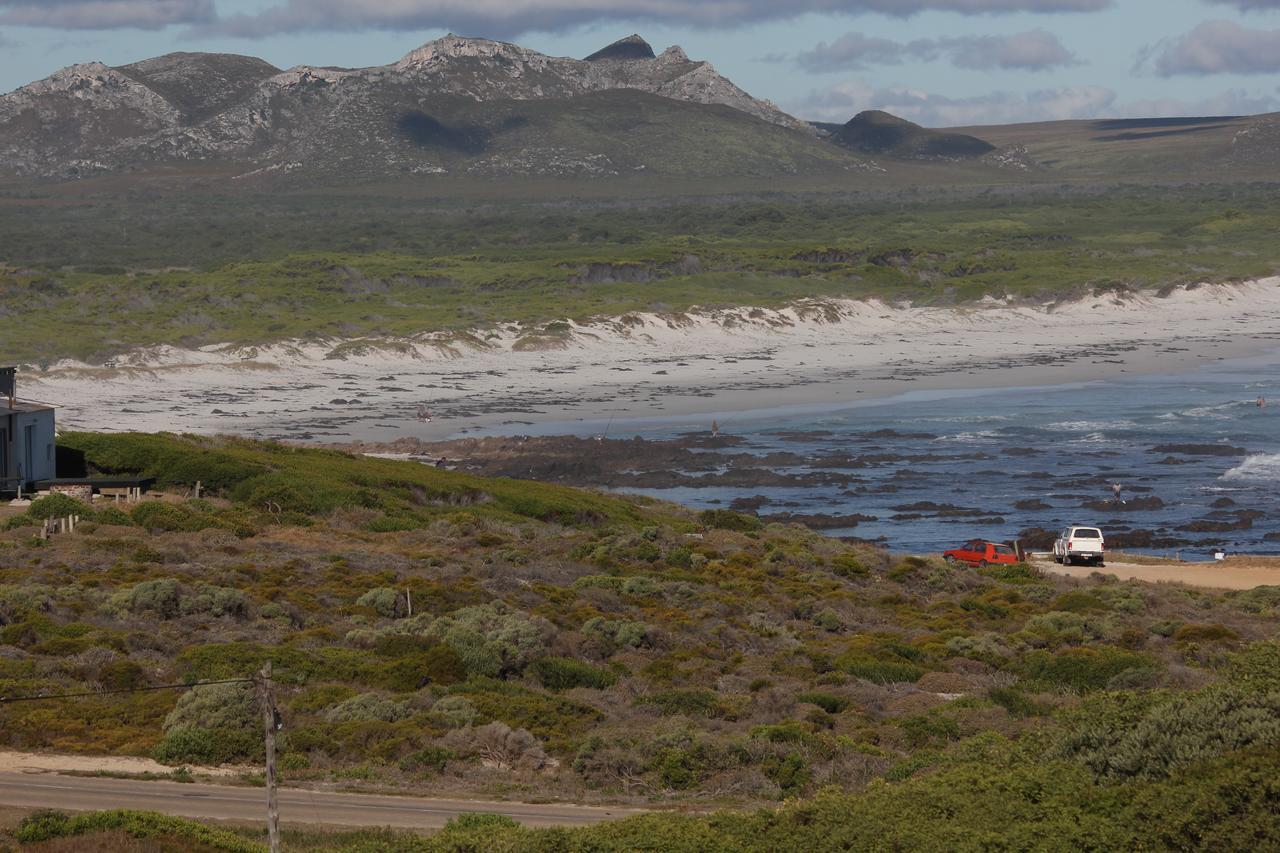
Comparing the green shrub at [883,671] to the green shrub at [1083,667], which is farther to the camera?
the green shrub at [883,671]

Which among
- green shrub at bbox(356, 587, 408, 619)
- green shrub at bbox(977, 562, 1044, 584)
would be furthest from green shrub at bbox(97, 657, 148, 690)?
green shrub at bbox(977, 562, 1044, 584)

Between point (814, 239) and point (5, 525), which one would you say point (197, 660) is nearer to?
point (5, 525)

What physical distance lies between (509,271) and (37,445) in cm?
9471

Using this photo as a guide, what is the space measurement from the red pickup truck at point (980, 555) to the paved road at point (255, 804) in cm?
2503

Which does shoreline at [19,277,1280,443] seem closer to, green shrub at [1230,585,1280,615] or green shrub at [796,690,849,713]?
green shrub at [1230,585,1280,615]

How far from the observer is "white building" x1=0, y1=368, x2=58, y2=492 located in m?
41.5

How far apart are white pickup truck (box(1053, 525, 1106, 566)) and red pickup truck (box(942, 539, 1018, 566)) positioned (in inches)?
51.1

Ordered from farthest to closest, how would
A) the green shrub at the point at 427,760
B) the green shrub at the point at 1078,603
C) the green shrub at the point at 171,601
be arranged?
the green shrub at the point at 1078,603 < the green shrub at the point at 171,601 < the green shrub at the point at 427,760

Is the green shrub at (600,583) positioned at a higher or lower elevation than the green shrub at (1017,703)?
lower

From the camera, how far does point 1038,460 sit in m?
64.6

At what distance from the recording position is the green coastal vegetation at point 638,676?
48.5 ft

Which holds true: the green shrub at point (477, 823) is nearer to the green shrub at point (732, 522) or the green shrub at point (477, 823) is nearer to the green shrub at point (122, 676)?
the green shrub at point (122, 676)

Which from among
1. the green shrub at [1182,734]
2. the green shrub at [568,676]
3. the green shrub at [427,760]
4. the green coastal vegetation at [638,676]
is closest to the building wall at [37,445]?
the green coastal vegetation at [638,676]

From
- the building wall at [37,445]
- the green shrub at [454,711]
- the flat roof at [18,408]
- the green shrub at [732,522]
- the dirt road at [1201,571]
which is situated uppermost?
the flat roof at [18,408]
